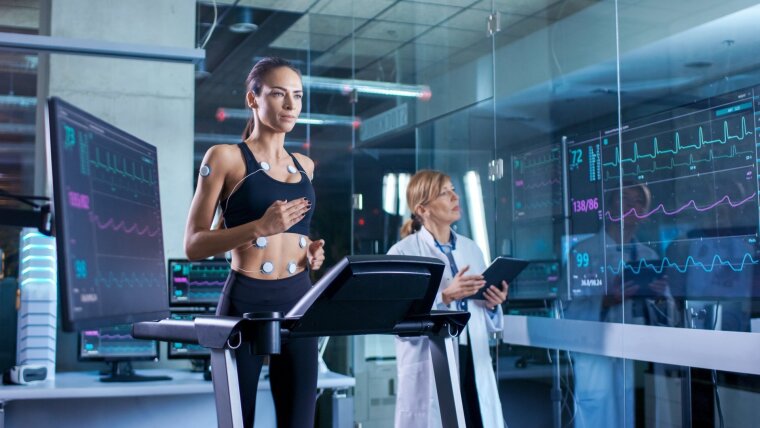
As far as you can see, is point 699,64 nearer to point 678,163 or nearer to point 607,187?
point 678,163

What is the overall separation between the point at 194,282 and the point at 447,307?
133 centimetres

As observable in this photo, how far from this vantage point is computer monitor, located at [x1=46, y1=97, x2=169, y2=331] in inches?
53.2

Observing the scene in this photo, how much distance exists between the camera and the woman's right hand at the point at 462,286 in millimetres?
3416

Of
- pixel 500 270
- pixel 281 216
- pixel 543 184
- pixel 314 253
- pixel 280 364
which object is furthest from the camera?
pixel 543 184

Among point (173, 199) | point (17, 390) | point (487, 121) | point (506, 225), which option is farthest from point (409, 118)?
point (17, 390)

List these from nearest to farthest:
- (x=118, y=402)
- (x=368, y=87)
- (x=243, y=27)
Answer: (x=118, y=402)
(x=368, y=87)
(x=243, y=27)

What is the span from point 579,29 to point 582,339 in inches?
48.3

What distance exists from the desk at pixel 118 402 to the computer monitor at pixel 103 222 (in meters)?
1.92

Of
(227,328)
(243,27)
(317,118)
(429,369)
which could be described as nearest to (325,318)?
(227,328)

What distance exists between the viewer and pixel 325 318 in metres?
1.62

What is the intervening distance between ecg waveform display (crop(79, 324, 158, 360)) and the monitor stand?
0.15ft

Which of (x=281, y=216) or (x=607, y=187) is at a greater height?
(x=607, y=187)

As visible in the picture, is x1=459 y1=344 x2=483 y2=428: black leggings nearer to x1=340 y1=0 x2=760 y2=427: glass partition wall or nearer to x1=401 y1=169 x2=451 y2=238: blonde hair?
x1=340 y1=0 x2=760 y2=427: glass partition wall

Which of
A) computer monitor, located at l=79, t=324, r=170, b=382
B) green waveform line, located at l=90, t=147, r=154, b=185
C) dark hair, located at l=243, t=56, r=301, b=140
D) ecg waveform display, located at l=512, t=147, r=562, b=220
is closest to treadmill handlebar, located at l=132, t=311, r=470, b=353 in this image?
green waveform line, located at l=90, t=147, r=154, b=185
